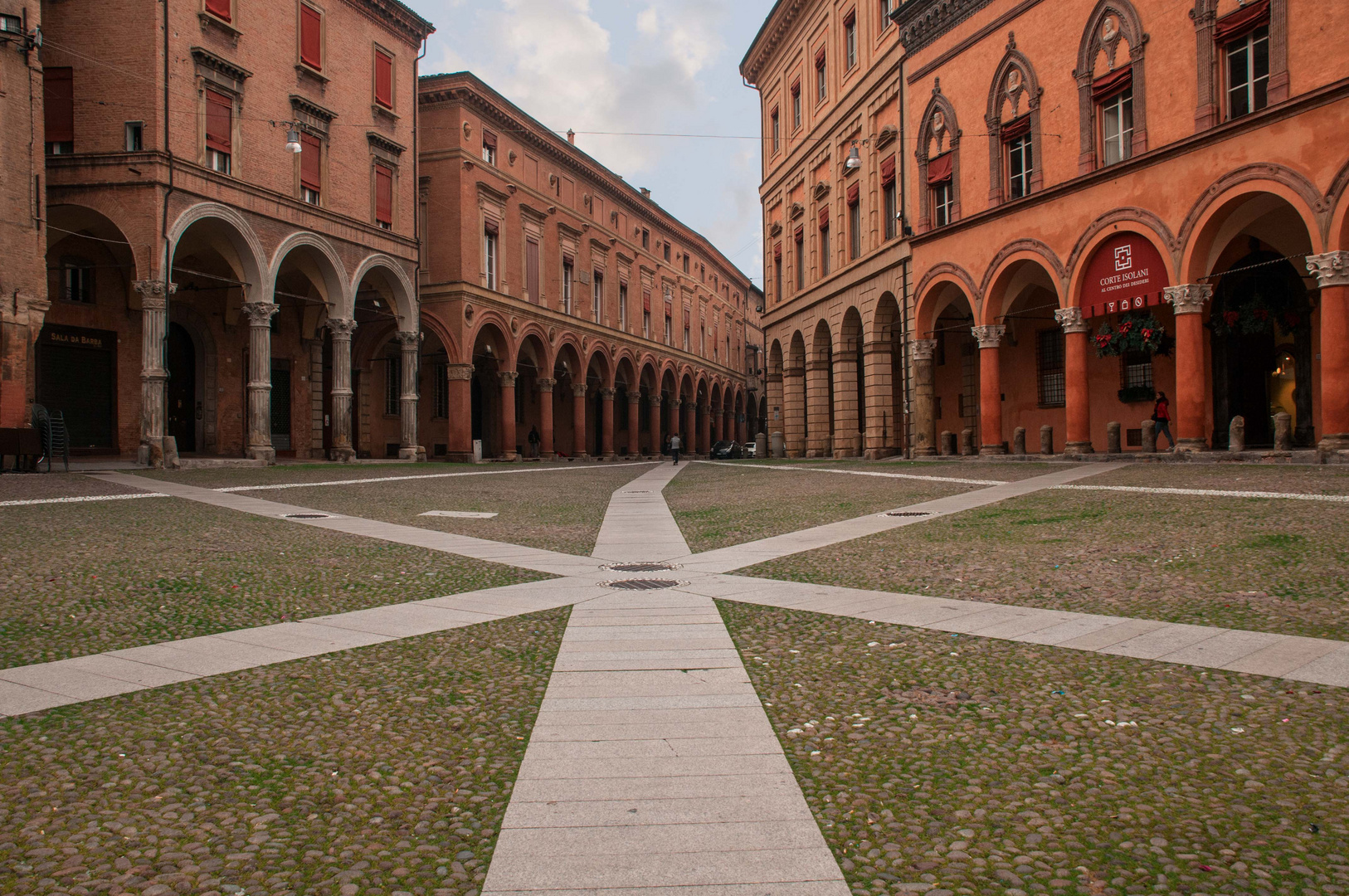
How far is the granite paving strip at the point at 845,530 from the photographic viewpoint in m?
7.13

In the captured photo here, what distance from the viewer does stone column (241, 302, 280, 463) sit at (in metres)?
24.2

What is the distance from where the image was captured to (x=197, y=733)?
303 centimetres

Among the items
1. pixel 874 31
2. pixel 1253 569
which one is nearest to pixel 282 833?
pixel 1253 569

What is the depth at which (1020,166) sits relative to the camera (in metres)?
22.5

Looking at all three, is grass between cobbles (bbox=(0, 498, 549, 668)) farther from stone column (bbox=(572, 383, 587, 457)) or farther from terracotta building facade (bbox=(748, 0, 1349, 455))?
stone column (bbox=(572, 383, 587, 457))

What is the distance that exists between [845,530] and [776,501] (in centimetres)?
393

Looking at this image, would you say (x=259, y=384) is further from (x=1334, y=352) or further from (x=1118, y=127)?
(x=1334, y=352)

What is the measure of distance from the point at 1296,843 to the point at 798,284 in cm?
3516

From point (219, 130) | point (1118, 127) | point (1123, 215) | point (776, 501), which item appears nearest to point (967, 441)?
point (1123, 215)

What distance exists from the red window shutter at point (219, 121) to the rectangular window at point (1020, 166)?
21.2m

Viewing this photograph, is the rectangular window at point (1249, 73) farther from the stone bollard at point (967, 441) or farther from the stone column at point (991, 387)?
the stone bollard at point (967, 441)

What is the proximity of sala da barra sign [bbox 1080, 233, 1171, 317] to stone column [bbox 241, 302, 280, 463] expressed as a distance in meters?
21.5

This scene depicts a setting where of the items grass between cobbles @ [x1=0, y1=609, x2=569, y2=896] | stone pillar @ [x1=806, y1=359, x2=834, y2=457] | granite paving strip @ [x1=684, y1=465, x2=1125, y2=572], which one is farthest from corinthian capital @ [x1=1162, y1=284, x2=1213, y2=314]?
grass between cobbles @ [x1=0, y1=609, x2=569, y2=896]

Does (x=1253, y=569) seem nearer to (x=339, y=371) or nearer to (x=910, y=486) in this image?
(x=910, y=486)
